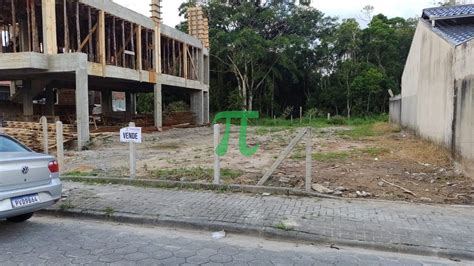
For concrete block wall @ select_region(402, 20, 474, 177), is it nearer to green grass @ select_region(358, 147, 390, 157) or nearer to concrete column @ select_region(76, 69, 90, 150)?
green grass @ select_region(358, 147, 390, 157)

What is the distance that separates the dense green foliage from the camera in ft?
123

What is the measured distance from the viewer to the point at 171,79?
25.8m

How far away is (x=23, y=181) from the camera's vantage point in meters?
4.86

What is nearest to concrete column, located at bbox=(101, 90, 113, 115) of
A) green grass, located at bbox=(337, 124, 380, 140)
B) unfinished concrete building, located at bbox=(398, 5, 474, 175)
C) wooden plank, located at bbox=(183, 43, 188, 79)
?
wooden plank, located at bbox=(183, 43, 188, 79)

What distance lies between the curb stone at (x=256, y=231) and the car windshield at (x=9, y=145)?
117cm

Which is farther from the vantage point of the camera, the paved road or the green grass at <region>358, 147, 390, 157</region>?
the green grass at <region>358, 147, 390, 157</region>

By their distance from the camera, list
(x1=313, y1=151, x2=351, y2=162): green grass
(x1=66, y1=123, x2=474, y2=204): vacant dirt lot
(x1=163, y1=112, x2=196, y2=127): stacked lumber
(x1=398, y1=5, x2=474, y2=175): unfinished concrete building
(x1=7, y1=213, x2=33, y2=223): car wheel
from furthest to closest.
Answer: (x1=163, y1=112, x2=196, y2=127): stacked lumber → (x1=313, y1=151, x2=351, y2=162): green grass → (x1=398, y1=5, x2=474, y2=175): unfinished concrete building → (x1=66, y1=123, x2=474, y2=204): vacant dirt lot → (x1=7, y1=213, x2=33, y2=223): car wheel

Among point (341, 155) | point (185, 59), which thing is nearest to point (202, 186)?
point (341, 155)

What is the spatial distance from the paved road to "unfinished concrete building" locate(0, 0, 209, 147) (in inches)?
432

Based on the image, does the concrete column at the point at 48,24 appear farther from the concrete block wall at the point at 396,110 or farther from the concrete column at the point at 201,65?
the concrete block wall at the point at 396,110

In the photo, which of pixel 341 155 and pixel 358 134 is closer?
pixel 341 155

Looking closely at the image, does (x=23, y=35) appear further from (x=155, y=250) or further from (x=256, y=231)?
(x=256, y=231)

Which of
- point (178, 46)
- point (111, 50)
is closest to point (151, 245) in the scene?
point (111, 50)

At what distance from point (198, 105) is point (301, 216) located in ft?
87.5
